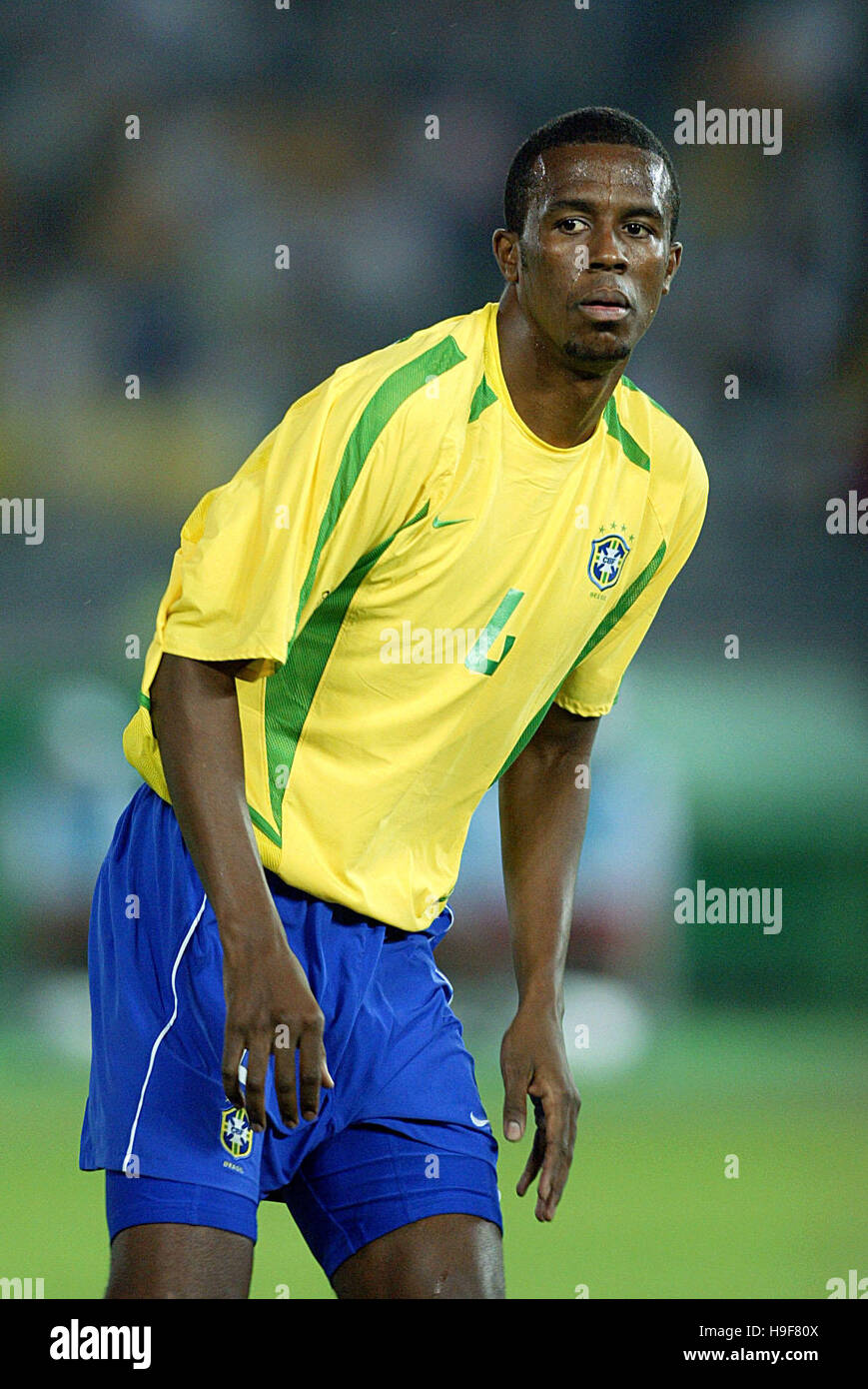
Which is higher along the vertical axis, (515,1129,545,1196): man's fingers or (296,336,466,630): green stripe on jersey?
(296,336,466,630): green stripe on jersey

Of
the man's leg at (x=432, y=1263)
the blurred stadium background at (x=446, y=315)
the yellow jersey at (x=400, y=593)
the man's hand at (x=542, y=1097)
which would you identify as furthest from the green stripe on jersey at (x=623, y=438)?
the blurred stadium background at (x=446, y=315)

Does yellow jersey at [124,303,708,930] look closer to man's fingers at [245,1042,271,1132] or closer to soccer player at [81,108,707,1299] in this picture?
soccer player at [81,108,707,1299]

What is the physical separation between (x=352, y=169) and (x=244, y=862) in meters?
4.24

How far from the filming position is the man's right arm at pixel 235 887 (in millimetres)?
1610

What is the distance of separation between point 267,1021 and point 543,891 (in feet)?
2.19

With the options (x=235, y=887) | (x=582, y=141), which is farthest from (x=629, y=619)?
(x=235, y=887)

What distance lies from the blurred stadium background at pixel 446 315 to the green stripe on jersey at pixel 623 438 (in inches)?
110

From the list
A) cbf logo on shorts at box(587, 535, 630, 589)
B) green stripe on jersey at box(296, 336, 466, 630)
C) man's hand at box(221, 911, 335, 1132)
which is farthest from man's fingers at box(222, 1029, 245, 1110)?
cbf logo on shorts at box(587, 535, 630, 589)

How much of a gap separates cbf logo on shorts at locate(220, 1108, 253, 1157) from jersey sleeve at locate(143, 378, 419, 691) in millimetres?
465

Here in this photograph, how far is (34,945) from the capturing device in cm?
474

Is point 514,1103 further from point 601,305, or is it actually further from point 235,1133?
point 601,305

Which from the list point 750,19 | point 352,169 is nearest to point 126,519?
point 352,169

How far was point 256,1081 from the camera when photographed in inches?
63.3

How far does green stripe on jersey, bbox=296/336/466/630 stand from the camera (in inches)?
68.0
